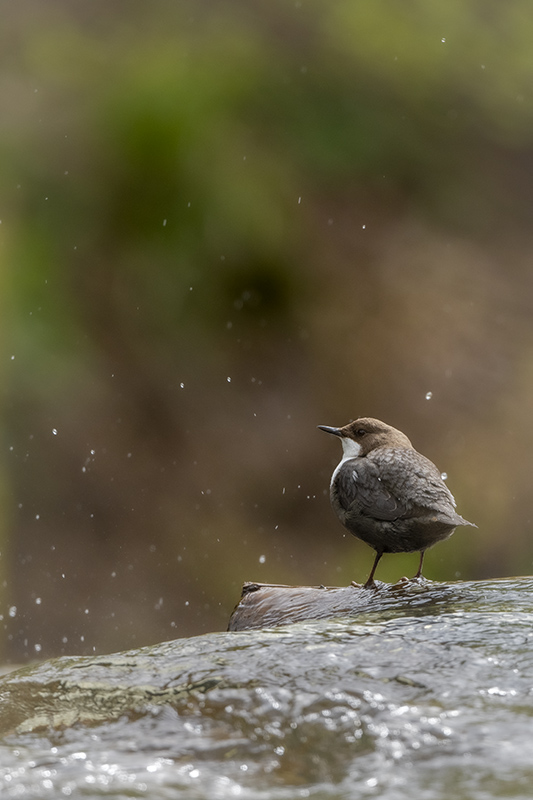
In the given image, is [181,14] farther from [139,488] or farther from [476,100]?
[139,488]

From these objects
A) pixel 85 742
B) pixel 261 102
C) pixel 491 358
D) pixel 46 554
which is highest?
pixel 261 102

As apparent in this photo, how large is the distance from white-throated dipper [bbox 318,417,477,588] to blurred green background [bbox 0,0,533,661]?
5.26 meters

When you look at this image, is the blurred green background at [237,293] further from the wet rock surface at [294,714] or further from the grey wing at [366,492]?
the wet rock surface at [294,714]

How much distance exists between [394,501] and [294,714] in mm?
1603

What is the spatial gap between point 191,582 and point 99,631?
3.54 ft

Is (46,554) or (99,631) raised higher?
(46,554)

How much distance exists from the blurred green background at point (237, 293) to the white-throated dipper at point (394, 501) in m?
5.26

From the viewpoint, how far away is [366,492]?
157 inches

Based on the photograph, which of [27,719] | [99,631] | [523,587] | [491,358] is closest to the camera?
[27,719]

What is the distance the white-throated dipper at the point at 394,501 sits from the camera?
3.79 metres

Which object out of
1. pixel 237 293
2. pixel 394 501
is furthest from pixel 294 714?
pixel 237 293

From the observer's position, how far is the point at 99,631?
8.80 meters

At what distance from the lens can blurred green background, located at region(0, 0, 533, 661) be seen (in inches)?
374

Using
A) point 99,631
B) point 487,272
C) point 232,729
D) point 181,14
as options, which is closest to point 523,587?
point 232,729
